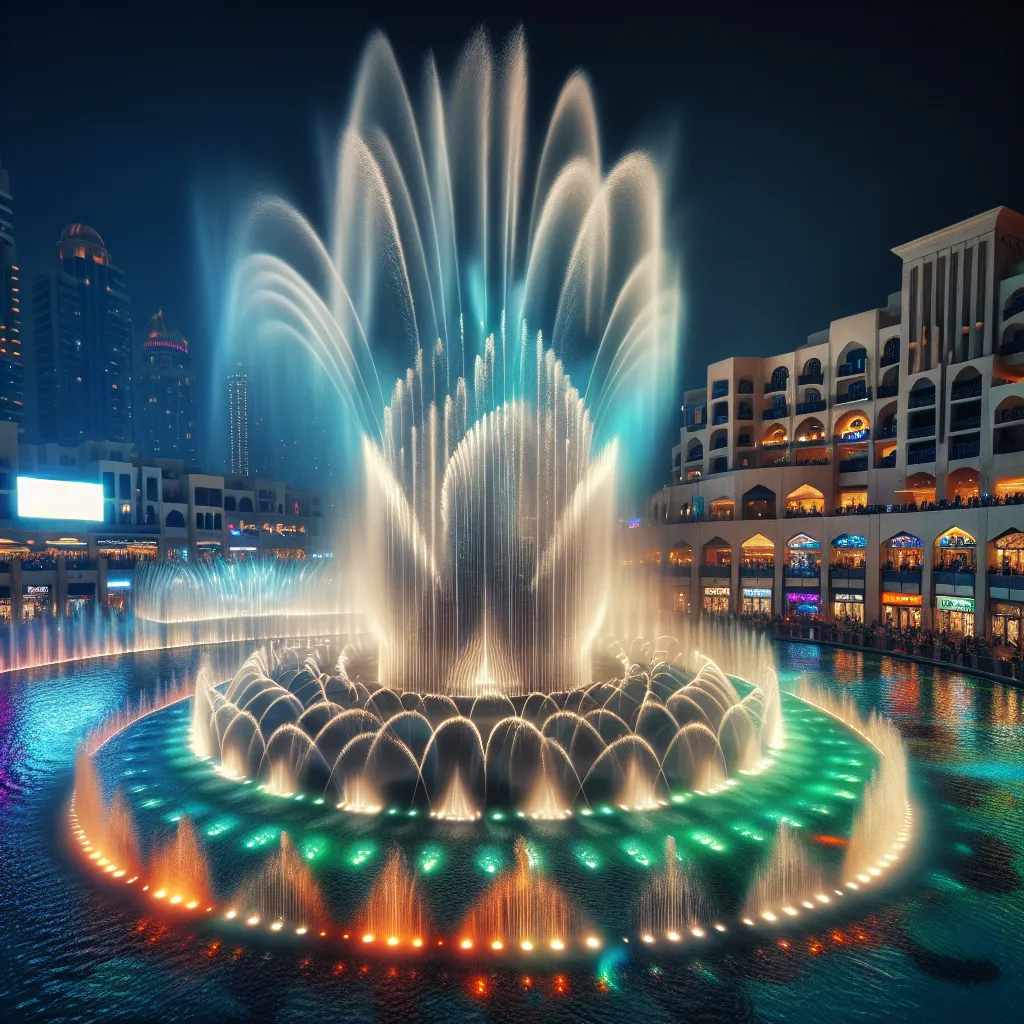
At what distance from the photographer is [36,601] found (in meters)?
50.8

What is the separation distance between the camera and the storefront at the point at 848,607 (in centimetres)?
4615

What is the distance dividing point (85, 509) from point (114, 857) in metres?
63.8

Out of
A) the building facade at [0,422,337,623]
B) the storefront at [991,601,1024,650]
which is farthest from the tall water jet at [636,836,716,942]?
the building facade at [0,422,337,623]

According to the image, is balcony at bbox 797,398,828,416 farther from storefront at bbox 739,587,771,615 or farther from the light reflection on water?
the light reflection on water

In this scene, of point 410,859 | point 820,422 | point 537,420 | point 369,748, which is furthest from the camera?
Answer: point 820,422

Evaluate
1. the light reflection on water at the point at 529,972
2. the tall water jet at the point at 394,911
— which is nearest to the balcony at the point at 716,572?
the light reflection on water at the point at 529,972

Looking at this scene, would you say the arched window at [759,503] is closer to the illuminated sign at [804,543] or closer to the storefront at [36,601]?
the illuminated sign at [804,543]

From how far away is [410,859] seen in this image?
11.8 metres

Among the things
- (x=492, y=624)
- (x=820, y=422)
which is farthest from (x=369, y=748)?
(x=820, y=422)

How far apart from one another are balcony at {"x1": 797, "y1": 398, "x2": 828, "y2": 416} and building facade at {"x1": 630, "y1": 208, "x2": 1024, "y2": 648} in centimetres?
19

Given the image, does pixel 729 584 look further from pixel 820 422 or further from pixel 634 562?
pixel 820 422

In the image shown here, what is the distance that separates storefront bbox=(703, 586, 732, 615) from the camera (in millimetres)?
55062

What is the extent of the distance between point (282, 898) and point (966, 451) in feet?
171

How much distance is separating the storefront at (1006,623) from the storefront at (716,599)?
19.8m
